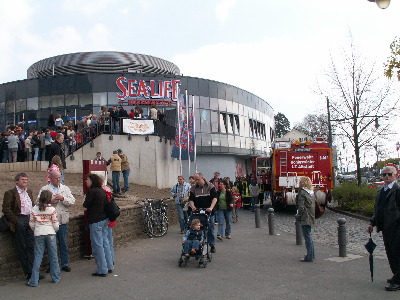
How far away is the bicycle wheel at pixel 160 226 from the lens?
1392 centimetres

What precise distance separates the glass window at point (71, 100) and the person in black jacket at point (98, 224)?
27930mm

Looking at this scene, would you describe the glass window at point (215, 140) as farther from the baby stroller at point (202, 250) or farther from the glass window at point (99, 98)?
the baby stroller at point (202, 250)

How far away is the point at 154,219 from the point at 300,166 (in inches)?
384

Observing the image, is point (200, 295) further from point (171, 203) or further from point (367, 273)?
point (171, 203)

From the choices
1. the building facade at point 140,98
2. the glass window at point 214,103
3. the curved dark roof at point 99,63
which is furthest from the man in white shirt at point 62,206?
the curved dark roof at point 99,63

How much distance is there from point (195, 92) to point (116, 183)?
22.4 metres

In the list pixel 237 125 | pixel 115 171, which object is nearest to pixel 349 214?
pixel 115 171

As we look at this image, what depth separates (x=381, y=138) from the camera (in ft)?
87.3

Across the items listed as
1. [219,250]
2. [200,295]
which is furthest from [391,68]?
[200,295]

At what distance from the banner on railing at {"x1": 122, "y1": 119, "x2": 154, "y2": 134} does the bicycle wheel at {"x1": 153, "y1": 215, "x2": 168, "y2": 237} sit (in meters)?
9.26

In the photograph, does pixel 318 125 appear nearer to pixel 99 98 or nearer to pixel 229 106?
pixel 229 106

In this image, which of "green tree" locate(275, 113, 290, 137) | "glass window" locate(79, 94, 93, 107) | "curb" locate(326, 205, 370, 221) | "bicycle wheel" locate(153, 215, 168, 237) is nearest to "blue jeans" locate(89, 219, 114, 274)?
"bicycle wheel" locate(153, 215, 168, 237)

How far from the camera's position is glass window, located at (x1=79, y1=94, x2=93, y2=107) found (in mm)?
35281

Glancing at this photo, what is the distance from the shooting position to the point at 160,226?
14.1 meters
